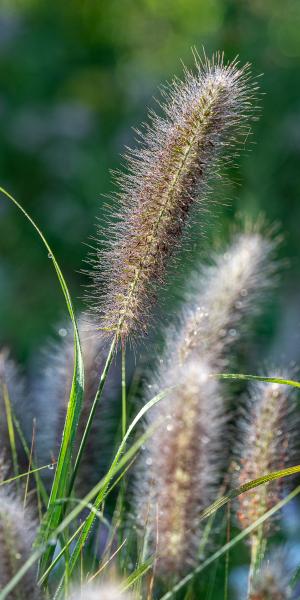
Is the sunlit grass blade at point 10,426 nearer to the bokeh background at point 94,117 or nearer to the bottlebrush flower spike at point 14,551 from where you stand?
the bottlebrush flower spike at point 14,551

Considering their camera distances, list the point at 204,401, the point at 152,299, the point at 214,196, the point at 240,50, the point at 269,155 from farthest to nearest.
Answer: the point at 240,50, the point at 269,155, the point at 214,196, the point at 152,299, the point at 204,401

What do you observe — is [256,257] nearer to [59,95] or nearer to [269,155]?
[269,155]

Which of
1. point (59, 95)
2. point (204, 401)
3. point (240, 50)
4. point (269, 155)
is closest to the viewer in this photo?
point (204, 401)

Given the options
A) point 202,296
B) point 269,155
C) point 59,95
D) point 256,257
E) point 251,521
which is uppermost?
point 59,95

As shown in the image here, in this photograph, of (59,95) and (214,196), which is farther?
(59,95)

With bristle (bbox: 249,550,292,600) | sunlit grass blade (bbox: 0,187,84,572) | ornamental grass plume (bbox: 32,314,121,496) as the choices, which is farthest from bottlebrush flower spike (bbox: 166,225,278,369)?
bristle (bbox: 249,550,292,600)

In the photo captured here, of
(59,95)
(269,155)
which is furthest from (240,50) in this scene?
(59,95)

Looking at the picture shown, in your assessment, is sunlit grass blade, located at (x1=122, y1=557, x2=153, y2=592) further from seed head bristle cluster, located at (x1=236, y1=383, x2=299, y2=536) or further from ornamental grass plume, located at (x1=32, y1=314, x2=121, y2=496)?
ornamental grass plume, located at (x1=32, y1=314, x2=121, y2=496)
